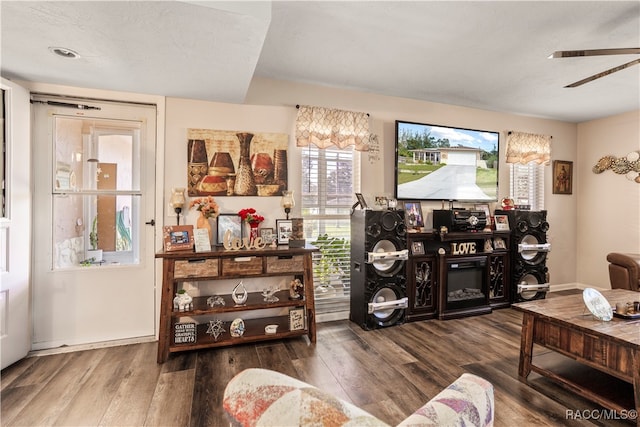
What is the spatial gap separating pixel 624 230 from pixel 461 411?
5247 mm

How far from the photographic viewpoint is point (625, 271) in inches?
134

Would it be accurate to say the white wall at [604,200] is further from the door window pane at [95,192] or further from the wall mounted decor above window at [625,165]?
the door window pane at [95,192]

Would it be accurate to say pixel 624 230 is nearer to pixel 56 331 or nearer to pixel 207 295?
pixel 207 295

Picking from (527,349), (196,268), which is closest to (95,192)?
(196,268)

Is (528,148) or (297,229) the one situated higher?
(528,148)

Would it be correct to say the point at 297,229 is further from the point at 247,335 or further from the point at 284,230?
the point at 247,335

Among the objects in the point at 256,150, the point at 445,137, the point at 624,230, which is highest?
the point at 445,137

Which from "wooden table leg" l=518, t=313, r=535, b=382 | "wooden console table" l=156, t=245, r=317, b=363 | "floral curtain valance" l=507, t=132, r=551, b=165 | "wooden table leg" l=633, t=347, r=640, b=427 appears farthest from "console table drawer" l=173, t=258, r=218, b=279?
"floral curtain valance" l=507, t=132, r=551, b=165

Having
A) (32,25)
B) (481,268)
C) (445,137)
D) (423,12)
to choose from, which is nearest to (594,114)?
(445,137)

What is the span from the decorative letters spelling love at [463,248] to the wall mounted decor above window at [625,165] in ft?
8.53

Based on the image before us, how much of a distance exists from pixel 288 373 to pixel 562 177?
16.3 ft

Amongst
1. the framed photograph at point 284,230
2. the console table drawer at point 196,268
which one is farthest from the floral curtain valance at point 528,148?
the console table drawer at point 196,268

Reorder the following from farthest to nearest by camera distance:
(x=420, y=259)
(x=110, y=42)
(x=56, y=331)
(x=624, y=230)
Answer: (x=624, y=230)
(x=420, y=259)
(x=56, y=331)
(x=110, y=42)

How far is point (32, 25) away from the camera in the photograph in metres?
1.61
